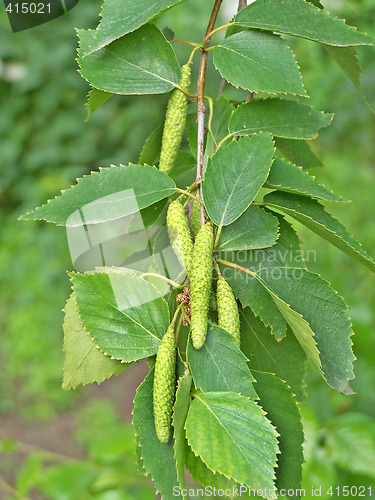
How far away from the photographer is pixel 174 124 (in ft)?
2.15

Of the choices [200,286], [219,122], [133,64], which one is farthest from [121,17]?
[200,286]

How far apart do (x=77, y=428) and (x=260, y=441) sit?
200 centimetres

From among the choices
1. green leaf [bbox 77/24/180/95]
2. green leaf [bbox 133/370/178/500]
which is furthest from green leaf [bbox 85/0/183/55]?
green leaf [bbox 133/370/178/500]

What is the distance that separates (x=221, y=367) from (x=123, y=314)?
11cm

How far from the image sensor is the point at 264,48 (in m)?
0.64

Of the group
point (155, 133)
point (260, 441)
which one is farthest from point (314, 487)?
point (155, 133)

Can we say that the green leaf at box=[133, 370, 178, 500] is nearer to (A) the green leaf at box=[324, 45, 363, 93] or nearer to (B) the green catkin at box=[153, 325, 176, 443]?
(B) the green catkin at box=[153, 325, 176, 443]

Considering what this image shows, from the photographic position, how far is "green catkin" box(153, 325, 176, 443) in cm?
53

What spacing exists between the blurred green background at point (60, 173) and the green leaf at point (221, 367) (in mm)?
1688

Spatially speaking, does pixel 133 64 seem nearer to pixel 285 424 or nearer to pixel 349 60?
pixel 349 60

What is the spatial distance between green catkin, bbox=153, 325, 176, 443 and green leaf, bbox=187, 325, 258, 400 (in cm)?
2

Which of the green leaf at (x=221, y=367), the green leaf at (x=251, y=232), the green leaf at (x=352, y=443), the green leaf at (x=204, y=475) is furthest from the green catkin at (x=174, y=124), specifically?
the green leaf at (x=352, y=443)

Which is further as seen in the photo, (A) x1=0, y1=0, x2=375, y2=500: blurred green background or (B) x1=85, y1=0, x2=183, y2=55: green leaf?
(A) x1=0, y1=0, x2=375, y2=500: blurred green background

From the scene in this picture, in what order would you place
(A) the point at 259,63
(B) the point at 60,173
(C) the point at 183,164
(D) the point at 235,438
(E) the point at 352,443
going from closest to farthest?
(D) the point at 235,438
(A) the point at 259,63
(C) the point at 183,164
(E) the point at 352,443
(B) the point at 60,173
